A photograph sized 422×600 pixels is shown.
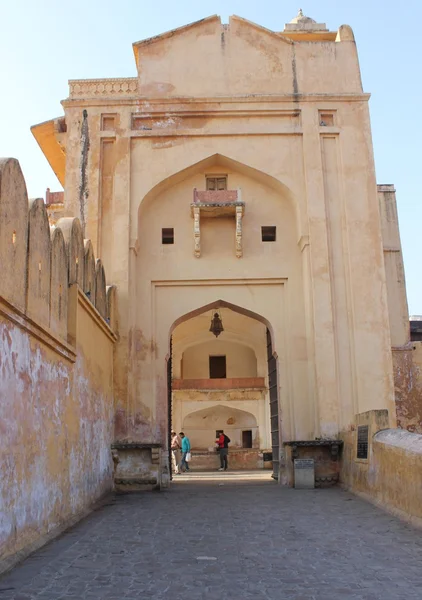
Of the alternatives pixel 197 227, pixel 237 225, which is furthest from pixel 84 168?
pixel 237 225

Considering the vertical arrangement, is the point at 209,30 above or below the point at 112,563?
above

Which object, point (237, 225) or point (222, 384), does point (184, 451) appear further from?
point (237, 225)

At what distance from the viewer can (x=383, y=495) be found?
752cm

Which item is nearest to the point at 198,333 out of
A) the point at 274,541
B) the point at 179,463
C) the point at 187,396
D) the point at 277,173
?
the point at 187,396

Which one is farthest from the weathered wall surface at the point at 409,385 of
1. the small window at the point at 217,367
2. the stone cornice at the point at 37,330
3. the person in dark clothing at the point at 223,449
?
the small window at the point at 217,367

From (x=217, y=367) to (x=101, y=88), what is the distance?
15.0 meters

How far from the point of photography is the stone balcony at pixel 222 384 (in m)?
23.7

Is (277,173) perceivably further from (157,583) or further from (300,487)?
(157,583)

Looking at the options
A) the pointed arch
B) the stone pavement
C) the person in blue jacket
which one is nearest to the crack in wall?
the pointed arch

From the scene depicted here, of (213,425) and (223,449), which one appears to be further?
(213,425)

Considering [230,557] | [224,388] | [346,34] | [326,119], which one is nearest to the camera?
[230,557]

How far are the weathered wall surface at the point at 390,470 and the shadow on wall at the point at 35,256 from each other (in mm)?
3771

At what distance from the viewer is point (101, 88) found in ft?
41.3

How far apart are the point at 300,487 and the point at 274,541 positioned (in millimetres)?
4824
